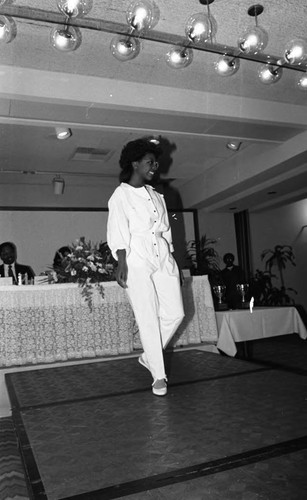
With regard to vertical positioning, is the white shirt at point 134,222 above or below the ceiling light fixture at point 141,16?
below

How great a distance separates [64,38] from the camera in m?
3.19

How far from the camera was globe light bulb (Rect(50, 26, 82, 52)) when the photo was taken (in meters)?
3.18

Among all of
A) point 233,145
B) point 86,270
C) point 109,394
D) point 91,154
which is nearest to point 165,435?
point 109,394

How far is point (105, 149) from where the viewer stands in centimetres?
632

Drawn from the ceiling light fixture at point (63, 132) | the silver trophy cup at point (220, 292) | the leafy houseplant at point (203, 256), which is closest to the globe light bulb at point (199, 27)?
the silver trophy cup at point (220, 292)

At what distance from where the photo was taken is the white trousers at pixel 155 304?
8.13 feet

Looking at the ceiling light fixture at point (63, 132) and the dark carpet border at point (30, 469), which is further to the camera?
the ceiling light fixture at point (63, 132)

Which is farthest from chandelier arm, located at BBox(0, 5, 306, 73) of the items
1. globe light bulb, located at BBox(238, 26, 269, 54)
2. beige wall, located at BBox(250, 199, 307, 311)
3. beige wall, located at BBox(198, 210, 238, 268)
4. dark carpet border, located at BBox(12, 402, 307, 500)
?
beige wall, located at BBox(250, 199, 307, 311)

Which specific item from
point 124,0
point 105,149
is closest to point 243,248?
point 105,149

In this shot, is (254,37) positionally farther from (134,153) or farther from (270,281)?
(270,281)

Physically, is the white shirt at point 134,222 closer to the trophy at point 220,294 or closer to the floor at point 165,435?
the floor at point 165,435

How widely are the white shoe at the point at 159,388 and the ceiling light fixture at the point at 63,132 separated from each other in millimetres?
3743

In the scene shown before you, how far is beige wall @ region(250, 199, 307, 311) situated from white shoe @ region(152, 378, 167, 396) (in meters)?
7.52

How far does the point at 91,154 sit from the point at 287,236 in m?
5.23
